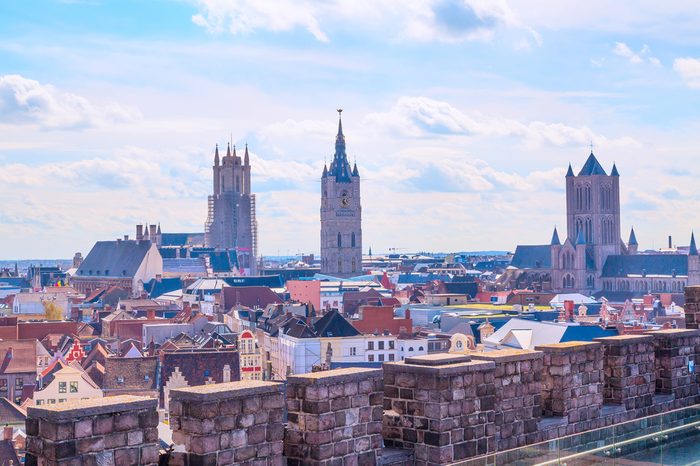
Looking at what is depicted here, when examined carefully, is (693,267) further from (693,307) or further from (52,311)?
(693,307)

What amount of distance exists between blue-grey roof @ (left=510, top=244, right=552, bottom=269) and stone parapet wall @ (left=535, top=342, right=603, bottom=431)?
6109 inches

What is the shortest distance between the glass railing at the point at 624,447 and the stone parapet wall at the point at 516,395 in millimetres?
1119

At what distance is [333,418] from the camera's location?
8.69m

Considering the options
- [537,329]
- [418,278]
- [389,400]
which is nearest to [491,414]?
[389,400]

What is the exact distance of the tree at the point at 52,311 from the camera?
96875 mm

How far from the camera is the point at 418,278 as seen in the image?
579ft

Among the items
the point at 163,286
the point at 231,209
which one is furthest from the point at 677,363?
the point at 231,209

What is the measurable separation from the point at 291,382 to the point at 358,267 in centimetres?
15343

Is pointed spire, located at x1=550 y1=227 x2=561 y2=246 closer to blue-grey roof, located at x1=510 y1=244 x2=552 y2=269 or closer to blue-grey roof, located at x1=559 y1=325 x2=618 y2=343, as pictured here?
blue-grey roof, located at x1=510 y1=244 x2=552 y2=269

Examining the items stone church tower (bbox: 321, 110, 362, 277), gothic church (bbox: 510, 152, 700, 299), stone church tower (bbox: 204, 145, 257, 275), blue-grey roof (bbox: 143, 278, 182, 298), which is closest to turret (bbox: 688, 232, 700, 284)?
gothic church (bbox: 510, 152, 700, 299)

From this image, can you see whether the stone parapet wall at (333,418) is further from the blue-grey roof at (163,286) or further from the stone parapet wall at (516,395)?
the blue-grey roof at (163,286)

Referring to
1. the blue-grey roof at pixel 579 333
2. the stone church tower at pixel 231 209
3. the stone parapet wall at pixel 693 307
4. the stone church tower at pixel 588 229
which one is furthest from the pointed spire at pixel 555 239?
the stone parapet wall at pixel 693 307

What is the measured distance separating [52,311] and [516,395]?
9205 centimetres

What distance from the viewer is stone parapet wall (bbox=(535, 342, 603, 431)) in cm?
1145
